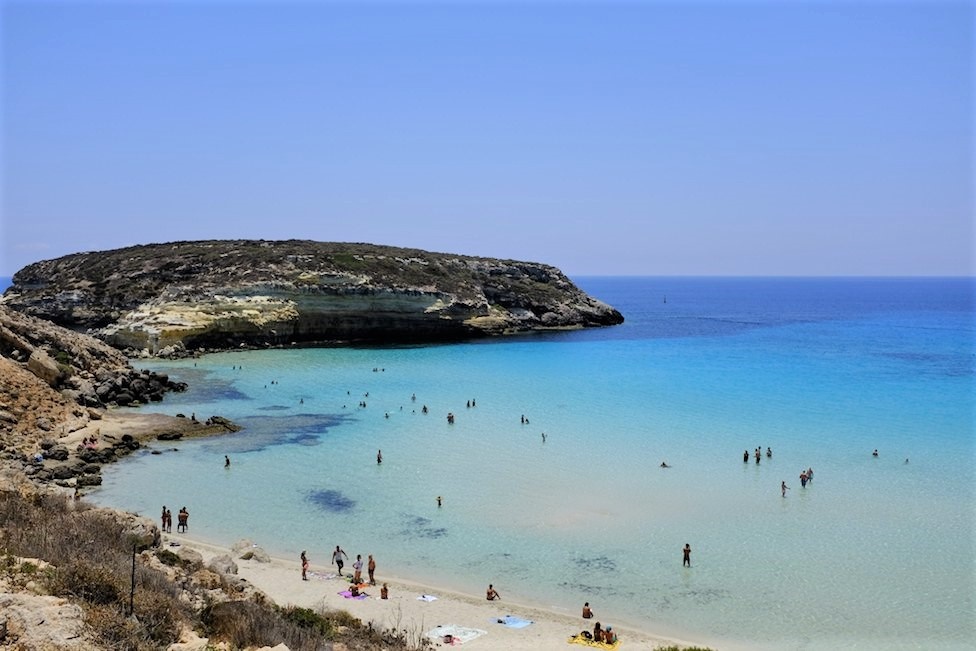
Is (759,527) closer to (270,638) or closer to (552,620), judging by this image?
(552,620)

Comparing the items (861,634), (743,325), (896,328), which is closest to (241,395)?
(861,634)

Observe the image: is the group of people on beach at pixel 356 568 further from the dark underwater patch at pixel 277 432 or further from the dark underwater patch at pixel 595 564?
the dark underwater patch at pixel 277 432

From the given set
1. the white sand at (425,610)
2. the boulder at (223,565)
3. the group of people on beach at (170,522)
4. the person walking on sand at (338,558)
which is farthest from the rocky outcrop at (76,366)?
the boulder at (223,565)

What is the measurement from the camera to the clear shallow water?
16594mm

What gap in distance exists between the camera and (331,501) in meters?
23.4

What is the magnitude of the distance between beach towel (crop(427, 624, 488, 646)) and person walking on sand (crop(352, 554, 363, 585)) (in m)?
3.15

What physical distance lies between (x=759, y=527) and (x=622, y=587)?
602 centimetres

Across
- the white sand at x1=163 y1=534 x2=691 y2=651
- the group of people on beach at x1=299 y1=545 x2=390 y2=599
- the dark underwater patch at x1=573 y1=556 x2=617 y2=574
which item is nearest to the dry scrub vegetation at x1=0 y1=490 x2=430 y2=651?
the white sand at x1=163 y1=534 x2=691 y2=651

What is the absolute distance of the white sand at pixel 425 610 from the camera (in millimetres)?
14297

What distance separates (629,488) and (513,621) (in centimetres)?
1015

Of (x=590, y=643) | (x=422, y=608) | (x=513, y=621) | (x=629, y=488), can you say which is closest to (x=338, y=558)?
(x=422, y=608)

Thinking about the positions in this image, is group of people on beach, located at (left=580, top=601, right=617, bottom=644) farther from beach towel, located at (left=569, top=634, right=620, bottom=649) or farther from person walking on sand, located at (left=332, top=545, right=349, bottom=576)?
person walking on sand, located at (left=332, top=545, right=349, bottom=576)

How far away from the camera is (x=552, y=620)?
15.4m

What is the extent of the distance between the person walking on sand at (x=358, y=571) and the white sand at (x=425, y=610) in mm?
248
